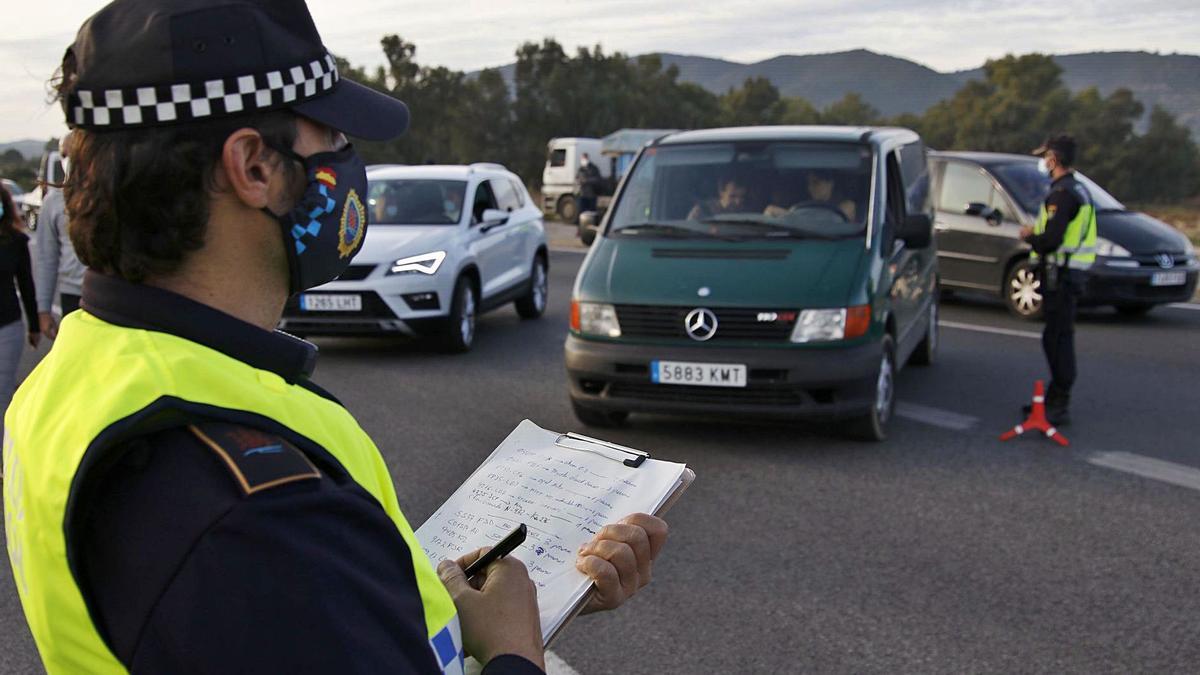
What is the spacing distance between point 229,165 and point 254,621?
0.52m

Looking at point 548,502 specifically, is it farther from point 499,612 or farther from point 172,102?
point 172,102

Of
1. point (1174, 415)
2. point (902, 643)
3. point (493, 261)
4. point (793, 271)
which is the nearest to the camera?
point (902, 643)

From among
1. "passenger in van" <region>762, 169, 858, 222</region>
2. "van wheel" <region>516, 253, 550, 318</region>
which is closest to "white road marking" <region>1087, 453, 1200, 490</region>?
"passenger in van" <region>762, 169, 858, 222</region>

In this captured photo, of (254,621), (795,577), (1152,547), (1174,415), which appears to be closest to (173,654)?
(254,621)

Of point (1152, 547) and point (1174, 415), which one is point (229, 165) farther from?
point (1174, 415)

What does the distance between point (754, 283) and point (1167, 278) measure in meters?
6.89

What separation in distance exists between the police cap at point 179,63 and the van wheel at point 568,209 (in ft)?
96.7

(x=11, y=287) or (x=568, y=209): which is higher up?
(x=11, y=287)

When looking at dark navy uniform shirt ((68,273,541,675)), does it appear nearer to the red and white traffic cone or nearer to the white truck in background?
the red and white traffic cone

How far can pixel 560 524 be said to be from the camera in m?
1.72

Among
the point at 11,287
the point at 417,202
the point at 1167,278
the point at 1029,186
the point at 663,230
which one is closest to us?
the point at 11,287

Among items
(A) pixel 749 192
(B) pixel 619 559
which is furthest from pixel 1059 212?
(B) pixel 619 559

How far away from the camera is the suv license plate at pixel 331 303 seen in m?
9.36

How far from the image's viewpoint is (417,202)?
10688 mm
